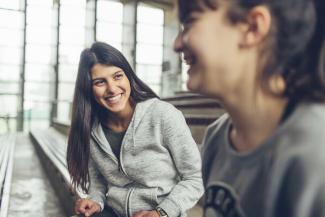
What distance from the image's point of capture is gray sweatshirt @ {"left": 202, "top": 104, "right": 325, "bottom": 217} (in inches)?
18.0

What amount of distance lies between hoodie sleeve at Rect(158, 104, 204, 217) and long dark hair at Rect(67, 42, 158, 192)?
0.65 feet

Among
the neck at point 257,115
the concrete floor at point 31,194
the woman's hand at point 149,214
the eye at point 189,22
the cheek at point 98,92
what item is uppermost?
the eye at point 189,22

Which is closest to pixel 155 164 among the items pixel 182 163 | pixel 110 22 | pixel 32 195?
pixel 182 163

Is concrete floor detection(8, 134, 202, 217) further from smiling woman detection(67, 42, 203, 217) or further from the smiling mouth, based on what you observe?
the smiling mouth

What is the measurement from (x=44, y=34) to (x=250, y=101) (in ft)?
35.8

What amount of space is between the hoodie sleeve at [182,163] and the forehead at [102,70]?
0.85 ft

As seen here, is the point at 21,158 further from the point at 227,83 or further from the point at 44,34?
the point at 44,34

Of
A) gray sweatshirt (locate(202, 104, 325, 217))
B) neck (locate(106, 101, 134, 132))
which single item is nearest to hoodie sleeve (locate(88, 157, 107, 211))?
neck (locate(106, 101, 134, 132))

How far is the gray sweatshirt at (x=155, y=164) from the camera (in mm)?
1346

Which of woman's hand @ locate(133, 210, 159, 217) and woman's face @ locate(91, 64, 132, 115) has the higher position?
woman's face @ locate(91, 64, 132, 115)

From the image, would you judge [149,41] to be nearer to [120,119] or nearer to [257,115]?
[120,119]

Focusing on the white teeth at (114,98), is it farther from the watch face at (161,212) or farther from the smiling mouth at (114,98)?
the watch face at (161,212)

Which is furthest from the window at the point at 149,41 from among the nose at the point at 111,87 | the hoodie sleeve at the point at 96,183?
the nose at the point at 111,87

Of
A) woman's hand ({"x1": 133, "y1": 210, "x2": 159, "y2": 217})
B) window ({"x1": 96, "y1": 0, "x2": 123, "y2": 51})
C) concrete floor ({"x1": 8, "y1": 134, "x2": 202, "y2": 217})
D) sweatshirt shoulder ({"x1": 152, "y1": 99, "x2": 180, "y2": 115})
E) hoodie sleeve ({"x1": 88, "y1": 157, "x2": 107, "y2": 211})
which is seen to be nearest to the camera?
woman's hand ({"x1": 133, "y1": 210, "x2": 159, "y2": 217})
